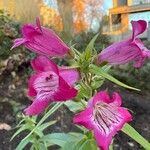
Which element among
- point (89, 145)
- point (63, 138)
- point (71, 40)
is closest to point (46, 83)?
point (89, 145)

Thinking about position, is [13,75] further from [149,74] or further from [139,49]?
[139,49]

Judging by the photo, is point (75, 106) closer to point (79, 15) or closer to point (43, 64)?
point (43, 64)

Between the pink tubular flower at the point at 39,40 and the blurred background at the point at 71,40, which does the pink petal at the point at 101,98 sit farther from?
the blurred background at the point at 71,40

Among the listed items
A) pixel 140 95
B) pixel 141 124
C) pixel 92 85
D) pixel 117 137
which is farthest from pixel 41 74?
pixel 140 95

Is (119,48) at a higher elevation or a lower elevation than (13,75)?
higher

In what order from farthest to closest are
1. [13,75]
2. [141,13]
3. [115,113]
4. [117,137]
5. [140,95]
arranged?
[141,13]
[140,95]
[13,75]
[117,137]
[115,113]

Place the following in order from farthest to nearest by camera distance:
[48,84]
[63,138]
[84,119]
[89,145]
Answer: [63,138] → [89,145] → [48,84] → [84,119]

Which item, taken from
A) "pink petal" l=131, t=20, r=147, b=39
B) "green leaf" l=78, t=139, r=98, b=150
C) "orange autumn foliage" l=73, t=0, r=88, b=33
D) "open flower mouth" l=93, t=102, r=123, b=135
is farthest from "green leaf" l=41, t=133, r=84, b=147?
"orange autumn foliage" l=73, t=0, r=88, b=33
